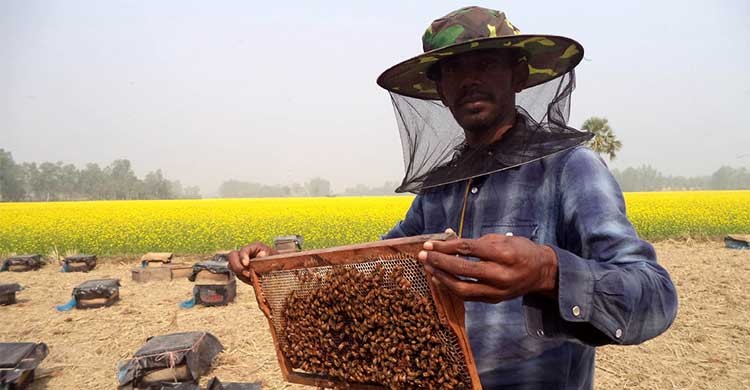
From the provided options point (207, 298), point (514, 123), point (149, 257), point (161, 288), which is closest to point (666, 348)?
point (514, 123)

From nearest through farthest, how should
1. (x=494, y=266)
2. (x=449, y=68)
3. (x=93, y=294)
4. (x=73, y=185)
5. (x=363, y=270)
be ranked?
(x=494, y=266) → (x=363, y=270) → (x=449, y=68) → (x=93, y=294) → (x=73, y=185)

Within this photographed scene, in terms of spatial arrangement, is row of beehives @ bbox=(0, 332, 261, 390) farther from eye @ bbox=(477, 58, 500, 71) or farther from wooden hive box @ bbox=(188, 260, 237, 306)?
eye @ bbox=(477, 58, 500, 71)

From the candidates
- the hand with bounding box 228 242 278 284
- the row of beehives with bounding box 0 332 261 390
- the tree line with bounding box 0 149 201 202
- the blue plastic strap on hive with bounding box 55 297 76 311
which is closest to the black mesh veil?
the hand with bounding box 228 242 278 284

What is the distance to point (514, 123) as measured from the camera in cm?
267

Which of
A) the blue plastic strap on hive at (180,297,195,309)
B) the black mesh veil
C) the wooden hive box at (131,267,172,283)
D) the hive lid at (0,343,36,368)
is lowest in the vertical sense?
the blue plastic strap on hive at (180,297,195,309)

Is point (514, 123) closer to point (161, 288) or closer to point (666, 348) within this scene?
point (666, 348)

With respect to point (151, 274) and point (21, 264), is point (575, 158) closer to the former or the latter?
point (151, 274)

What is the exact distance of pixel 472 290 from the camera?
1568 millimetres

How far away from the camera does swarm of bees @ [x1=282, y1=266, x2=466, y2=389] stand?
6.52ft

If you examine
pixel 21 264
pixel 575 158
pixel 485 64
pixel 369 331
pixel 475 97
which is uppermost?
pixel 485 64

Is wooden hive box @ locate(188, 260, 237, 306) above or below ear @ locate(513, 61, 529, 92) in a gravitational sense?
below

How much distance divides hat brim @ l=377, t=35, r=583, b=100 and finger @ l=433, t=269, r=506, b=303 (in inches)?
47.4

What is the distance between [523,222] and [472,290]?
0.87 meters

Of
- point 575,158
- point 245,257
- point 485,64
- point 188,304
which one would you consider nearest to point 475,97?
point 485,64
